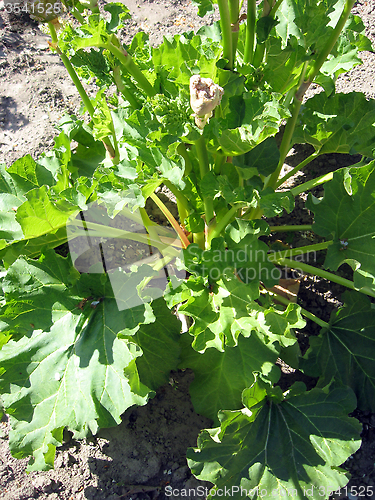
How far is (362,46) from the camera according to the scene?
2512 millimetres

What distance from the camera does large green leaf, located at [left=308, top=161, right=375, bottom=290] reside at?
6.32 ft

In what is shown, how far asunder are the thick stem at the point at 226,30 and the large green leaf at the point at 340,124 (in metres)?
0.65

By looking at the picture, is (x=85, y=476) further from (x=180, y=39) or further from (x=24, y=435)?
(x=180, y=39)

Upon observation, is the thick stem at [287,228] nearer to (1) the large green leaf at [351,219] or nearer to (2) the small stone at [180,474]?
(1) the large green leaf at [351,219]

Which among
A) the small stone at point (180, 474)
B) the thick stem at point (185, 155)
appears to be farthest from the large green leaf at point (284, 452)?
the thick stem at point (185, 155)

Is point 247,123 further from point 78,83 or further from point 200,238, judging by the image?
point 78,83

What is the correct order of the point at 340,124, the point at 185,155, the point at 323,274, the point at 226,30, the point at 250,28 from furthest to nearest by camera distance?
the point at 323,274
the point at 340,124
the point at 185,155
the point at 250,28
the point at 226,30

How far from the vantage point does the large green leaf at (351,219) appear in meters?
1.93

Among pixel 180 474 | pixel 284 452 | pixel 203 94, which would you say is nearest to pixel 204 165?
pixel 203 94

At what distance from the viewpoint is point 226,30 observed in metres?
1.72

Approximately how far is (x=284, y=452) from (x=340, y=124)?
1665 mm

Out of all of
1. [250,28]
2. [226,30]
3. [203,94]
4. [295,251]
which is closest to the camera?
[203,94]

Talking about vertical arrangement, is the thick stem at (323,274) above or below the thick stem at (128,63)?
below

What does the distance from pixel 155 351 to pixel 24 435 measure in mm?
749
